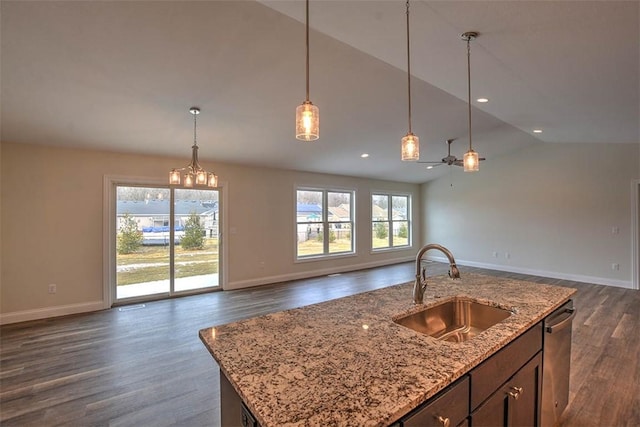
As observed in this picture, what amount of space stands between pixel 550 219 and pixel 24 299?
9475 millimetres

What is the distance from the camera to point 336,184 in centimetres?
737

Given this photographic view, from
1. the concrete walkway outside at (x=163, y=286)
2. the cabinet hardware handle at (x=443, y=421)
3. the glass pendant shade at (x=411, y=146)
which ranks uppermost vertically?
the glass pendant shade at (x=411, y=146)

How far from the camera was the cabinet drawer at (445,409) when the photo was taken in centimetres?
95

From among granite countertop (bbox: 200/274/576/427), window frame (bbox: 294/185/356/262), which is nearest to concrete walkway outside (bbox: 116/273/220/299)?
window frame (bbox: 294/185/356/262)

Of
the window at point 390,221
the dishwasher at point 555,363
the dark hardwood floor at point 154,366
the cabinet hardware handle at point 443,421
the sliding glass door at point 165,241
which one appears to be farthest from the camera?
the window at point 390,221

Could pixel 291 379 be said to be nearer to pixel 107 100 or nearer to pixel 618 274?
pixel 107 100

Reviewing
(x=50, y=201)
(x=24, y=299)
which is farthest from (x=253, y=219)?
(x=24, y=299)

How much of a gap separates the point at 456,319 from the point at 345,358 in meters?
1.15

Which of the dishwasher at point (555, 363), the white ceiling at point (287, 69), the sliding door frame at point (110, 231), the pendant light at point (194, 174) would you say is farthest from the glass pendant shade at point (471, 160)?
the sliding door frame at point (110, 231)

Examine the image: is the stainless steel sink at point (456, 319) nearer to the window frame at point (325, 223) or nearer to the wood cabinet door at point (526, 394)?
the wood cabinet door at point (526, 394)

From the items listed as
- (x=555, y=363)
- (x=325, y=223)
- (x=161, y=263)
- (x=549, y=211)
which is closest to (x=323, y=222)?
(x=325, y=223)

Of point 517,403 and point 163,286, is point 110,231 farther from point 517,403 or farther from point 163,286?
point 517,403

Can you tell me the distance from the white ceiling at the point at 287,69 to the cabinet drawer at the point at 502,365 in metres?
1.97

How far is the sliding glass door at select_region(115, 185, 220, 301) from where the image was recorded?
→ 16.1ft
